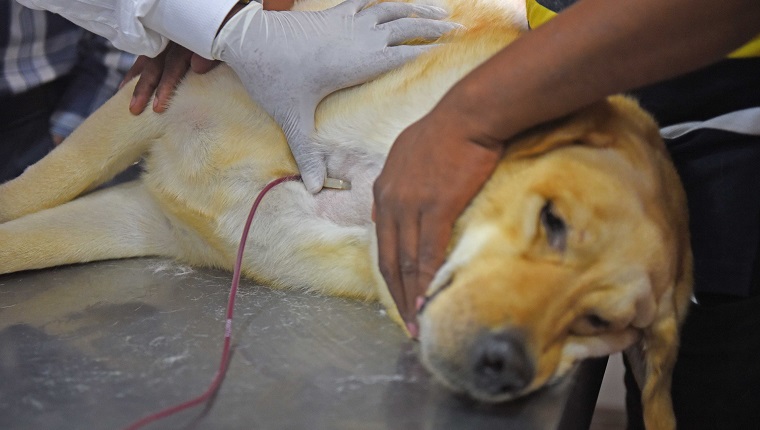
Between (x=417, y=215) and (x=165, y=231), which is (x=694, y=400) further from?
(x=165, y=231)

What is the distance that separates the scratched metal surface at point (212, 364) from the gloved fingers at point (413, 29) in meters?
0.60

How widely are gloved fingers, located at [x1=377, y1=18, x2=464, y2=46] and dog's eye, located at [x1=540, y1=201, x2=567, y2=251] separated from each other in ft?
1.77

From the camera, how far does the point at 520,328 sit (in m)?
1.18

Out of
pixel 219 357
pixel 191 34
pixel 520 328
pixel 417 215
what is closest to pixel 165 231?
pixel 191 34

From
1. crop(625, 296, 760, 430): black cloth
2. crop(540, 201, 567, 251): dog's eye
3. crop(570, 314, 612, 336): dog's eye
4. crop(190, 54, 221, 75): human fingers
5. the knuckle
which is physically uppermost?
crop(190, 54, 221, 75): human fingers

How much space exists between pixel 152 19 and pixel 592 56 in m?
0.99

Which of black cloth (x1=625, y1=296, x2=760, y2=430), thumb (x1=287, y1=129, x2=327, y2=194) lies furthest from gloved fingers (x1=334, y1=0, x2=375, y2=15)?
black cloth (x1=625, y1=296, x2=760, y2=430)

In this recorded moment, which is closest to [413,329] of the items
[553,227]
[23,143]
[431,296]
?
[431,296]

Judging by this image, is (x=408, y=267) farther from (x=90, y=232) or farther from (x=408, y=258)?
(x=90, y=232)

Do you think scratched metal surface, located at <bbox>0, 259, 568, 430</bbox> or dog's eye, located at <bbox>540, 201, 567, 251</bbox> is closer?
scratched metal surface, located at <bbox>0, 259, 568, 430</bbox>

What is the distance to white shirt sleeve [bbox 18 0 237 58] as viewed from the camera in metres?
1.54

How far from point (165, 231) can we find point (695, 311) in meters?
1.27

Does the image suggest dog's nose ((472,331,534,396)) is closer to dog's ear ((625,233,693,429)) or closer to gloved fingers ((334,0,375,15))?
dog's ear ((625,233,693,429))

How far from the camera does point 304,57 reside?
1531mm
